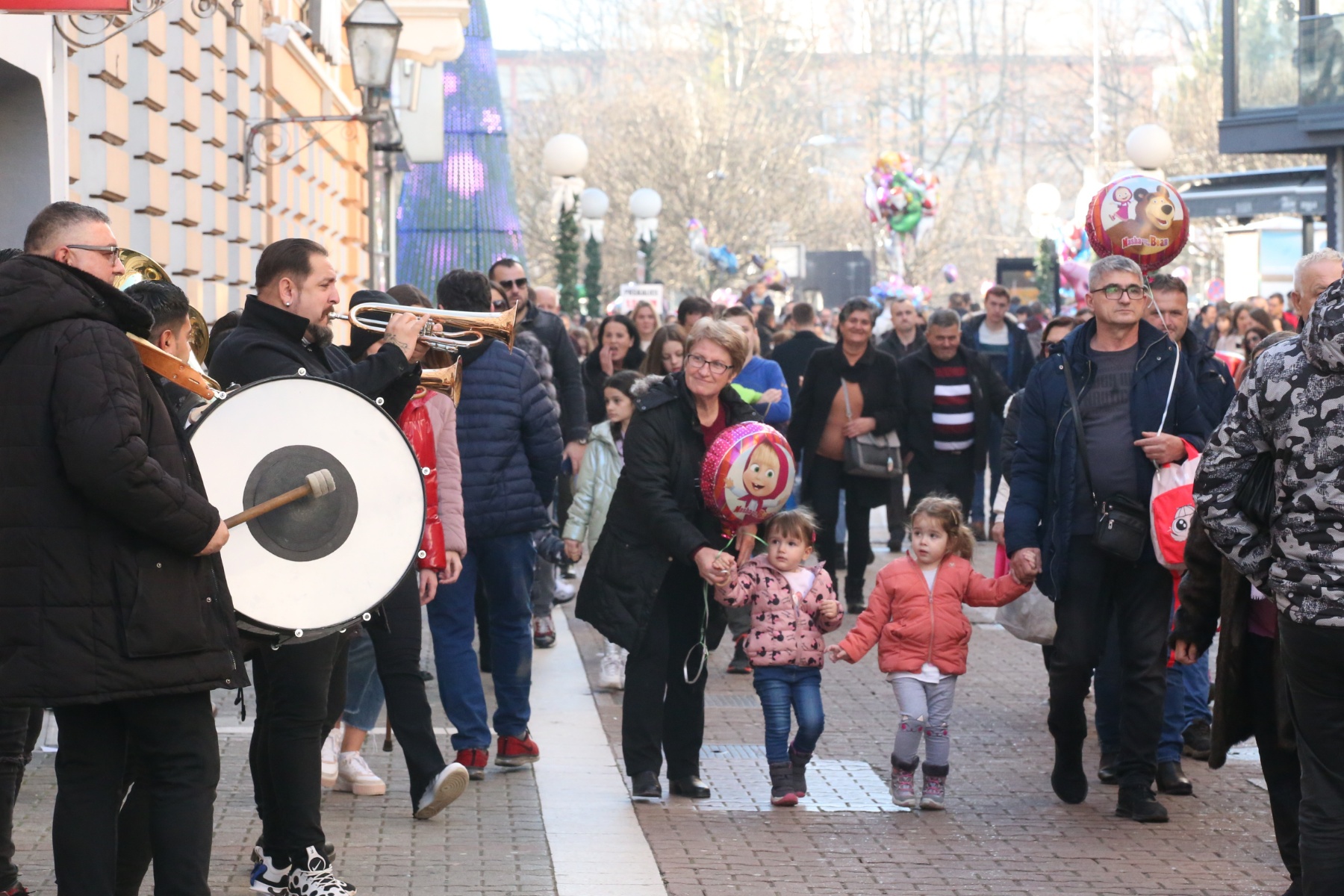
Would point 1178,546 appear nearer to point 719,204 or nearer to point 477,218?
point 477,218

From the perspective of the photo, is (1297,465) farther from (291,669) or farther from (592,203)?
(592,203)

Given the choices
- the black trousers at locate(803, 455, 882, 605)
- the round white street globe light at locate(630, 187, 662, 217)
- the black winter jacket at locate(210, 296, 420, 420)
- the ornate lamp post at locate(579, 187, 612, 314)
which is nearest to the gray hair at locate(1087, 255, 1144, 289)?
the black winter jacket at locate(210, 296, 420, 420)

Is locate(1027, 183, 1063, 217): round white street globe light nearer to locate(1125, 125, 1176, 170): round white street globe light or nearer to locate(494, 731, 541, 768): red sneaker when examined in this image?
locate(1125, 125, 1176, 170): round white street globe light

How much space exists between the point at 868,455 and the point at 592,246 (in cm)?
2221

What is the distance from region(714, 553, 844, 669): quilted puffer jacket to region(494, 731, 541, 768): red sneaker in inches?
45.7

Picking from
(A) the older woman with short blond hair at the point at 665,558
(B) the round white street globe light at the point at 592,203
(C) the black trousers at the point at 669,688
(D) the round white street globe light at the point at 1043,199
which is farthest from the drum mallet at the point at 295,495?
(D) the round white street globe light at the point at 1043,199

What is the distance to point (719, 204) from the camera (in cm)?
6028

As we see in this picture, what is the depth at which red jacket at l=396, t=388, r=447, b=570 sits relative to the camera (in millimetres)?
7223

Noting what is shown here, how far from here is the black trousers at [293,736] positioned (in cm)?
573

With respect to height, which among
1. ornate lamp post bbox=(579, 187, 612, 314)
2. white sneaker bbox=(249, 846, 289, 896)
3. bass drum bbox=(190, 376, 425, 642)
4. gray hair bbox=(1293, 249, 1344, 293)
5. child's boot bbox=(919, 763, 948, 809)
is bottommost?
child's boot bbox=(919, 763, 948, 809)

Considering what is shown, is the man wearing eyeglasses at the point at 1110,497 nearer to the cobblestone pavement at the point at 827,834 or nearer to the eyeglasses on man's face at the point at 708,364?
the cobblestone pavement at the point at 827,834

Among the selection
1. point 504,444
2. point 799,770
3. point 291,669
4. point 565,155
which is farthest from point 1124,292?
point 565,155

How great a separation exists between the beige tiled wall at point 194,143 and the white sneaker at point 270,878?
5446 mm

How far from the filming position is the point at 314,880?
5.74 meters
